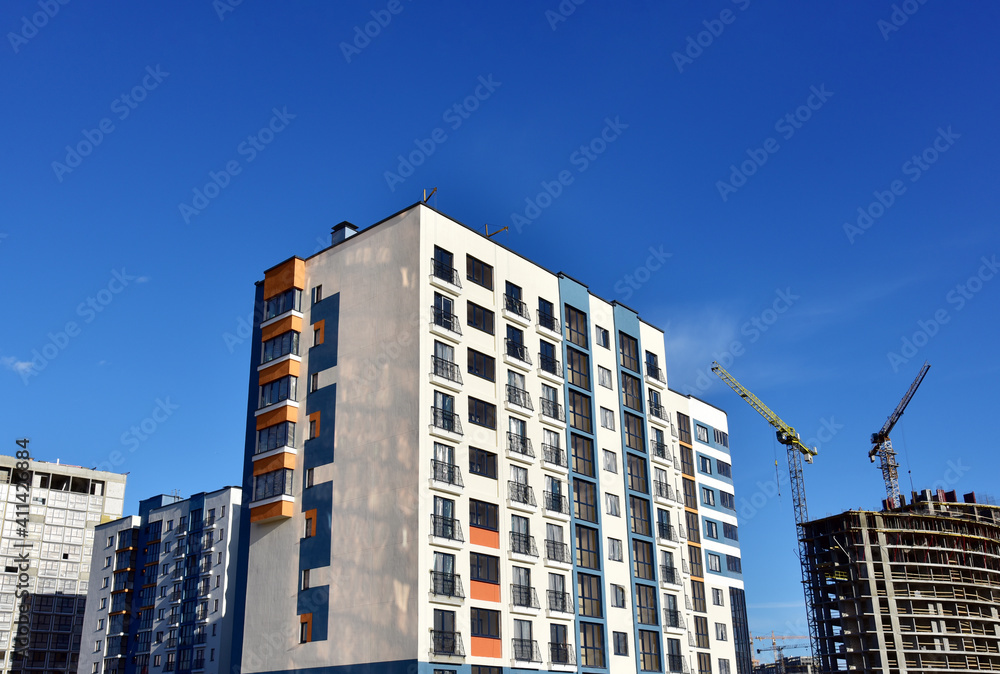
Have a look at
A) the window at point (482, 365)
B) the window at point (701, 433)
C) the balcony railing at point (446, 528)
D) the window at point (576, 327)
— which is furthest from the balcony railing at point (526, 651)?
the window at point (701, 433)

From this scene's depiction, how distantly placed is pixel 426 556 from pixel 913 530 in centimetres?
10504

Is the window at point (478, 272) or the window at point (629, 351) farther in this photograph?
the window at point (629, 351)

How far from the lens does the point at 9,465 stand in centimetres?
14000

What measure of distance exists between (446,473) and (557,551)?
10.5m

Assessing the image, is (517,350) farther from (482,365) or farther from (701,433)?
(701,433)

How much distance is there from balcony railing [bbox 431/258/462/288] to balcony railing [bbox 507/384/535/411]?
24.9 feet

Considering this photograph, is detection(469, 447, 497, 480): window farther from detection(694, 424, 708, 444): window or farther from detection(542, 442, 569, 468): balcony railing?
detection(694, 424, 708, 444): window

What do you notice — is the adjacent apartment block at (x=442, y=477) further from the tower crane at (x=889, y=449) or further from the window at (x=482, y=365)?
the tower crane at (x=889, y=449)

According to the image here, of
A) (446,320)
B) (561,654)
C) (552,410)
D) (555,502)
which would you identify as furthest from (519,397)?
(561,654)

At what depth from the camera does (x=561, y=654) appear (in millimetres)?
54562

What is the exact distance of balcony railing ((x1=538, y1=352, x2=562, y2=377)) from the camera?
201 ft

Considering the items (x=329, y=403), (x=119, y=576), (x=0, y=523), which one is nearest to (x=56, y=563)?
(x=0, y=523)

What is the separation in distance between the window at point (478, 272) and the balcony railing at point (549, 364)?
6.31m

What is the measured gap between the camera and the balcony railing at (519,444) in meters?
56.5
